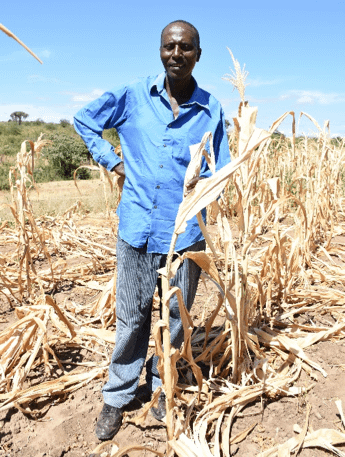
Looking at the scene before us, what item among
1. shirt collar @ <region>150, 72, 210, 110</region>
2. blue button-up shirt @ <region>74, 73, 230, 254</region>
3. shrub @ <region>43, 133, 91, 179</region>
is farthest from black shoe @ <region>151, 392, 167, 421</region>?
shrub @ <region>43, 133, 91, 179</region>

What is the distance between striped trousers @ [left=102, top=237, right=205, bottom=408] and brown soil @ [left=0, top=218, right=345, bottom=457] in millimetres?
155

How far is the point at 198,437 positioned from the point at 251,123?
132 centimetres

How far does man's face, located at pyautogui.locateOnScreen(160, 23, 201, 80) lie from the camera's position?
1510mm

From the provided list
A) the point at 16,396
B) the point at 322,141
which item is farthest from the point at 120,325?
the point at 322,141

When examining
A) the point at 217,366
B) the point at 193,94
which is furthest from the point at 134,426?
the point at 193,94

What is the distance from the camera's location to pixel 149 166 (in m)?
1.58

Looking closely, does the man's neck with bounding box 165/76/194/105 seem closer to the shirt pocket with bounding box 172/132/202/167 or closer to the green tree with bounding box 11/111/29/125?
the shirt pocket with bounding box 172/132/202/167

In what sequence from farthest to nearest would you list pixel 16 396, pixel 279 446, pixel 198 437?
1. pixel 16 396
2. pixel 198 437
3. pixel 279 446

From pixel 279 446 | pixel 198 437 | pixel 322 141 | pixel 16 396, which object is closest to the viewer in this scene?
pixel 279 446

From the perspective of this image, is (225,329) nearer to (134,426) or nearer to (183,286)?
(183,286)

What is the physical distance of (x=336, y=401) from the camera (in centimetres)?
171

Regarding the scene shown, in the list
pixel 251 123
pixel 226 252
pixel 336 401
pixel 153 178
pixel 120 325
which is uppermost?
pixel 251 123

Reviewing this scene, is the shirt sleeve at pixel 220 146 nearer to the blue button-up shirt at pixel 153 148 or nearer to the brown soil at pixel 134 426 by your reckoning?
the blue button-up shirt at pixel 153 148

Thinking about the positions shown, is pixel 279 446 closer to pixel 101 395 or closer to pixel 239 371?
pixel 239 371
